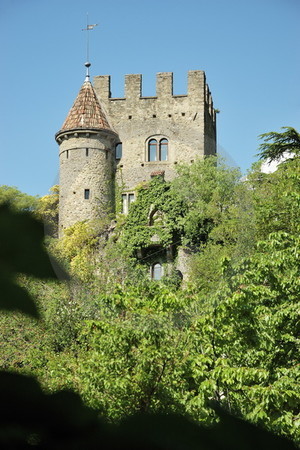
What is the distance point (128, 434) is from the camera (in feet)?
1.23

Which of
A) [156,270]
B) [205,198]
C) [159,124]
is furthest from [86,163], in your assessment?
[205,198]

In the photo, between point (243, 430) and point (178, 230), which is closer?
point (243, 430)

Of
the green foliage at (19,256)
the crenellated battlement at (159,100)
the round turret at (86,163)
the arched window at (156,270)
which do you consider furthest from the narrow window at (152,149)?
the green foliage at (19,256)

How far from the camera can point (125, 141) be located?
26.9 m

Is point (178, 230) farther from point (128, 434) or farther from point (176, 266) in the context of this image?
point (128, 434)

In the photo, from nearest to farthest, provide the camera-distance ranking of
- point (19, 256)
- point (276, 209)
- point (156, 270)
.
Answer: point (19, 256) < point (276, 209) < point (156, 270)

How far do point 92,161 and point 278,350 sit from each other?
18.7 meters

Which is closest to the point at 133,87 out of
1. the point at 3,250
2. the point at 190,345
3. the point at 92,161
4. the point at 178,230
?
the point at 92,161

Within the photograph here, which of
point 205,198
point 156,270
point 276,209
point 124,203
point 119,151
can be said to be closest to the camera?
point 276,209

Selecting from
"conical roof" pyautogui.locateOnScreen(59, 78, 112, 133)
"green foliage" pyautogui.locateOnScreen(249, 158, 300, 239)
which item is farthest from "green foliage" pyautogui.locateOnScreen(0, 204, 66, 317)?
"conical roof" pyautogui.locateOnScreen(59, 78, 112, 133)

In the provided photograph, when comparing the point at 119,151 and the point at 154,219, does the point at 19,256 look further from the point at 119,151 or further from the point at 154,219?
the point at 119,151

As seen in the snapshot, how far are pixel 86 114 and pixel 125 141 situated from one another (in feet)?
6.31

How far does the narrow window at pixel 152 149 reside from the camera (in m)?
26.7

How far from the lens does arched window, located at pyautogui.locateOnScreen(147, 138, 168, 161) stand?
87.5 feet
